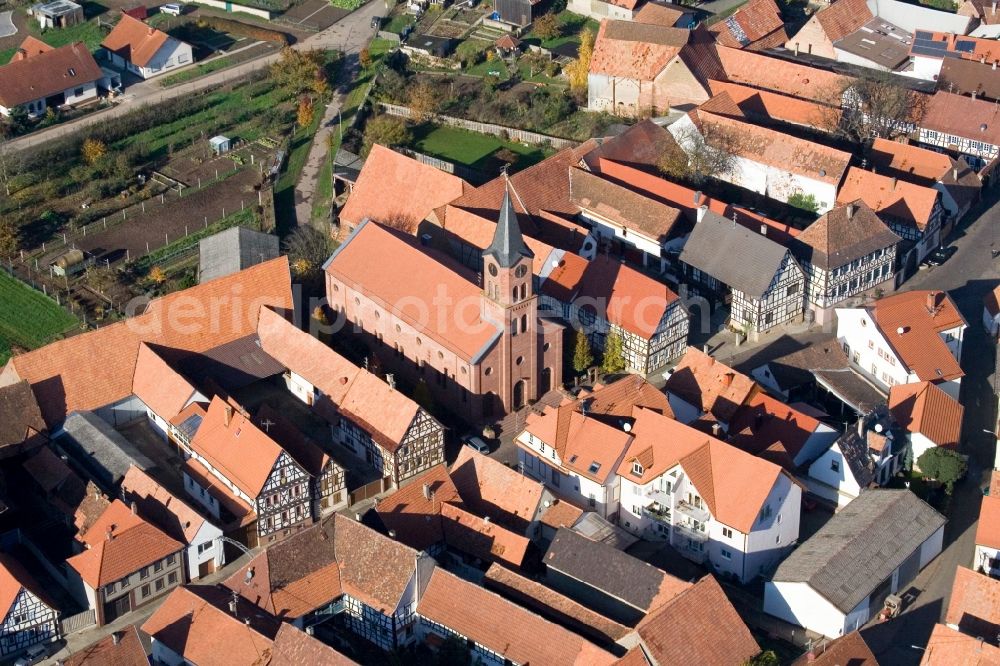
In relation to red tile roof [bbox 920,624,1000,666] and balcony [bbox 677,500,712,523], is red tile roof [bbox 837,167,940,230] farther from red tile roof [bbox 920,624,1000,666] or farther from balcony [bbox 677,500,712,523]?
red tile roof [bbox 920,624,1000,666]

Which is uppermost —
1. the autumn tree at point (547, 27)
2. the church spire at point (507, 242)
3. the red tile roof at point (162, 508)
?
the church spire at point (507, 242)

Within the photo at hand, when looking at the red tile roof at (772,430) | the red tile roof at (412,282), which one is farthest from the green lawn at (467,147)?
the red tile roof at (772,430)

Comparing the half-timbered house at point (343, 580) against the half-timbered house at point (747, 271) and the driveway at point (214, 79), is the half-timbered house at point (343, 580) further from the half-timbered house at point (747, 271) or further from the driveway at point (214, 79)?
the driveway at point (214, 79)

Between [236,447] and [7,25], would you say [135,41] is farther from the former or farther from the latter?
[236,447]

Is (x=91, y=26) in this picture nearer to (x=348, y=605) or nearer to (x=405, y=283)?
(x=405, y=283)

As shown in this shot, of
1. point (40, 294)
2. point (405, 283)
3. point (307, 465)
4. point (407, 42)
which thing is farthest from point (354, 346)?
point (407, 42)

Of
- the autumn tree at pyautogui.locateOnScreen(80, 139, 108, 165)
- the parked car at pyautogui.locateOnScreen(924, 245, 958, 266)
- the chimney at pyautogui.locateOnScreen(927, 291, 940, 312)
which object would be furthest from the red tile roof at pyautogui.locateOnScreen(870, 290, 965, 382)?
the autumn tree at pyautogui.locateOnScreen(80, 139, 108, 165)

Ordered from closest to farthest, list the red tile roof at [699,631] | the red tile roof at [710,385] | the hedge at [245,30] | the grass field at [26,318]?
the red tile roof at [699,631] < the red tile roof at [710,385] < the grass field at [26,318] < the hedge at [245,30]
